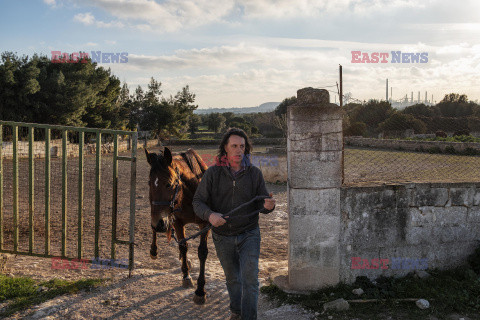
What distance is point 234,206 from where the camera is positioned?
140 inches

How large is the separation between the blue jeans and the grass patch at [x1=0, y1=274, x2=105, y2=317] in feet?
6.81

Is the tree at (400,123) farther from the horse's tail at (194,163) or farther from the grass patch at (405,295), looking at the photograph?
the horse's tail at (194,163)

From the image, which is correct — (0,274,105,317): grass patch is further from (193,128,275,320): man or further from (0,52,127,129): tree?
(0,52,127,129): tree

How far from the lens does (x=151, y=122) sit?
36.2 metres

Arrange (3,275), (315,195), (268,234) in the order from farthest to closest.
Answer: (268,234) → (3,275) → (315,195)

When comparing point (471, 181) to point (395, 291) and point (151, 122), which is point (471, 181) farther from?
point (151, 122)

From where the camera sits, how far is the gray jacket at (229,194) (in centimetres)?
353

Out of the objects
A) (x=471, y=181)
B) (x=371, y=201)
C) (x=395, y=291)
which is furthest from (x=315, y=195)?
(x=471, y=181)

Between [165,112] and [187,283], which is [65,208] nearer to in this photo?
[187,283]

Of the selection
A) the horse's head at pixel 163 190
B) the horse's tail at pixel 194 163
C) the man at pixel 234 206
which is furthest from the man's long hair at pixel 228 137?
the horse's tail at pixel 194 163

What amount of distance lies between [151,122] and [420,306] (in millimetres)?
34208

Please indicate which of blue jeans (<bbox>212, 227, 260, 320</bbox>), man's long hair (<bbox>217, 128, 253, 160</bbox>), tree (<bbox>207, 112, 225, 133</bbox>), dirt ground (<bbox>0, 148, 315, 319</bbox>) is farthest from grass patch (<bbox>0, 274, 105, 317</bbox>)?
tree (<bbox>207, 112, 225, 133</bbox>)

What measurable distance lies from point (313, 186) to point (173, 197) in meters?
1.63

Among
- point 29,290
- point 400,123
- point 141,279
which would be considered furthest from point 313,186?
point 400,123
